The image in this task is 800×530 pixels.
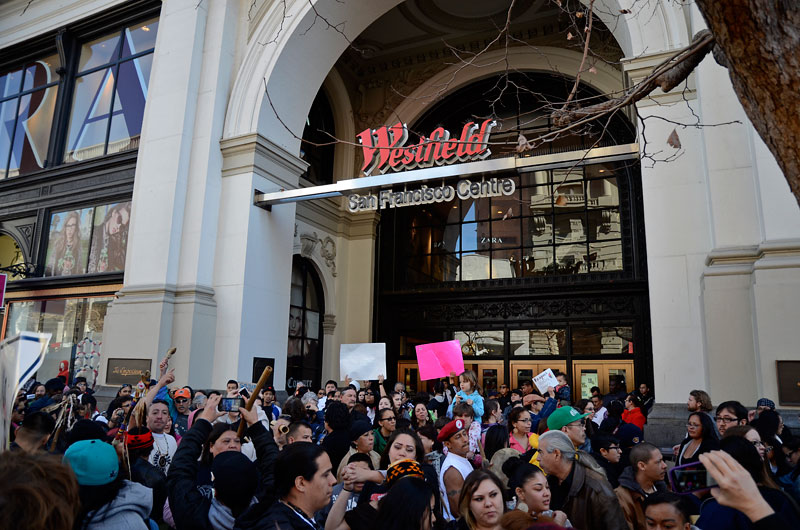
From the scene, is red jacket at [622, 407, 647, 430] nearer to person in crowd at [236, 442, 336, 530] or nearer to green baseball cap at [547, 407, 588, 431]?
green baseball cap at [547, 407, 588, 431]

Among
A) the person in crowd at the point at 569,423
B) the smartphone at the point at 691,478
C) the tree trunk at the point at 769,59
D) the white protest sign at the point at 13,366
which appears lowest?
the smartphone at the point at 691,478

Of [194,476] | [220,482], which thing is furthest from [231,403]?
[220,482]

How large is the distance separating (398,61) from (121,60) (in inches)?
335

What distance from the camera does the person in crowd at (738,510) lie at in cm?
263

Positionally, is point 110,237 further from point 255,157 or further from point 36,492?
point 36,492

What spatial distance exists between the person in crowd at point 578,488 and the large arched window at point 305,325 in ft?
41.2

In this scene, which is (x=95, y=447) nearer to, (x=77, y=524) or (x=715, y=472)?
(x=77, y=524)

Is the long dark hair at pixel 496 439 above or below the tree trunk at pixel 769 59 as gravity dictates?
below

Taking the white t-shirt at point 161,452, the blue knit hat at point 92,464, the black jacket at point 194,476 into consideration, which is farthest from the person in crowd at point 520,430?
the blue knit hat at point 92,464

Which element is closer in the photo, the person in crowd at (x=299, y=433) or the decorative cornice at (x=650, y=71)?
the person in crowd at (x=299, y=433)

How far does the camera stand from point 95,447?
280 centimetres

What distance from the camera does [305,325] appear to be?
16547 mm

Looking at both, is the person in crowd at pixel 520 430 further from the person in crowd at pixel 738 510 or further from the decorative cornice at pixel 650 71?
the decorative cornice at pixel 650 71

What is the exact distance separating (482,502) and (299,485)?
3.49ft
